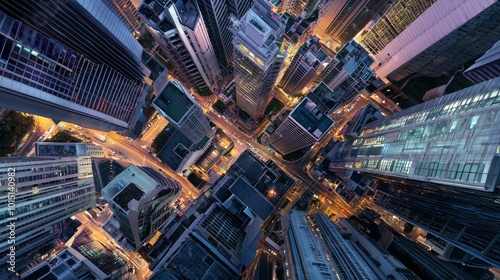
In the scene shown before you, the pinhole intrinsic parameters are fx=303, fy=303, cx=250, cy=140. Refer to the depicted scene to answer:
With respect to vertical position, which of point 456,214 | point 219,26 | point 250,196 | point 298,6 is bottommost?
point 250,196

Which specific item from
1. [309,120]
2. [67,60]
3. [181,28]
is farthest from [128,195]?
[309,120]

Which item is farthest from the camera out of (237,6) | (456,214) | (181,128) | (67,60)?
(237,6)

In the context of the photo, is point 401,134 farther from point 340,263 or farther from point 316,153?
point 316,153

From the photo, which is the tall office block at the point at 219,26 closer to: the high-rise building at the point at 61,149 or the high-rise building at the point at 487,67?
the high-rise building at the point at 61,149

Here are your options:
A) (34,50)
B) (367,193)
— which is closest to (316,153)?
(367,193)

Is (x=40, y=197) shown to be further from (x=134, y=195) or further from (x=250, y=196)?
(x=250, y=196)
